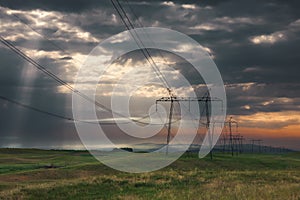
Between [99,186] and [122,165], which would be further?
[122,165]

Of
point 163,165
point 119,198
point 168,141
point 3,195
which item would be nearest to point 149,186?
point 119,198

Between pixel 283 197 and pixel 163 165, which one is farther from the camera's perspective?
pixel 163 165

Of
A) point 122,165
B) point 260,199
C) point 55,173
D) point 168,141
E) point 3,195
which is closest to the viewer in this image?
point 260,199

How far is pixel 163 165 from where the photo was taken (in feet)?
230

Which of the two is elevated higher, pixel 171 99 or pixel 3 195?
pixel 171 99

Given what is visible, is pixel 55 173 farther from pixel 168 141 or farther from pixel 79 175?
pixel 168 141

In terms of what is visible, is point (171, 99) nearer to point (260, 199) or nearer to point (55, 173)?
point (55, 173)

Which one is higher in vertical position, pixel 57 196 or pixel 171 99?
pixel 171 99

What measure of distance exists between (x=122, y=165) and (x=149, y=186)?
109 feet

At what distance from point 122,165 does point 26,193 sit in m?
38.2

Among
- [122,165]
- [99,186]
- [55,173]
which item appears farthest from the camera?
[122,165]

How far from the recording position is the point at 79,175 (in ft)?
183

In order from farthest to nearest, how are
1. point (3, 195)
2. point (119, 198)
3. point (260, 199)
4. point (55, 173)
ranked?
point (55, 173)
point (3, 195)
point (119, 198)
point (260, 199)

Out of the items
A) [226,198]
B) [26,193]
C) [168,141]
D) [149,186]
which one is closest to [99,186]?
[149,186]
